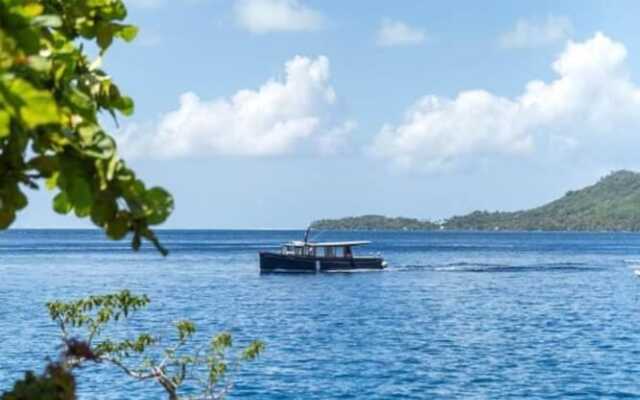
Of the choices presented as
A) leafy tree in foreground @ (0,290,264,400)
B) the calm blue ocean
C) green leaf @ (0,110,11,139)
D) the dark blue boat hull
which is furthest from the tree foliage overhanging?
the dark blue boat hull

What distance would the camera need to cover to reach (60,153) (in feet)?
7.84

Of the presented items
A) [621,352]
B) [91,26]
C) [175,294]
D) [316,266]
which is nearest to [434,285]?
[316,266]

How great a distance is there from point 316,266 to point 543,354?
49384mm

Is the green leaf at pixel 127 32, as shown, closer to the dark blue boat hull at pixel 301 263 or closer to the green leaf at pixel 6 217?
the green leaf at pixel 6 217

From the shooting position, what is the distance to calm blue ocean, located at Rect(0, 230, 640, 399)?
1137 inches

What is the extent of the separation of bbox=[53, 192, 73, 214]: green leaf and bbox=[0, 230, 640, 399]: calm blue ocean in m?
23.7

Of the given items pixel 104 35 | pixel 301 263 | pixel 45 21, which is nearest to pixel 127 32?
pixel 104 35

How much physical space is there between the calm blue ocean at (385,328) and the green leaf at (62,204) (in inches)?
934

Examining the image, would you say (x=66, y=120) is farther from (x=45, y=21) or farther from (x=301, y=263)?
(x=301, y=263)

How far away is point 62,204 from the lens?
2.64m

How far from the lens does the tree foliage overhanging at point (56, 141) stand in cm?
194

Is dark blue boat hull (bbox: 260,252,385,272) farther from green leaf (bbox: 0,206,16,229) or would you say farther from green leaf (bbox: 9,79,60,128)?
green leaf (bbox: 9,79,60,128)

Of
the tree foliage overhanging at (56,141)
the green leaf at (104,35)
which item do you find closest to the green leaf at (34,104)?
the tree foliage overhanging at (56,141)

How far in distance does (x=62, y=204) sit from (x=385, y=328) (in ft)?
141
